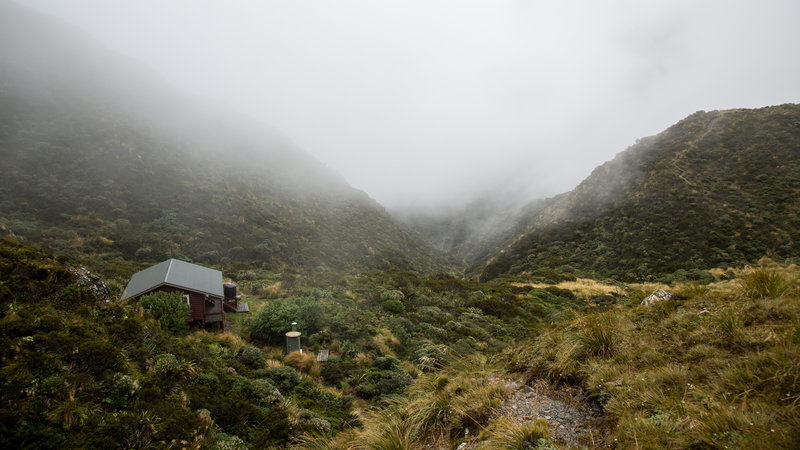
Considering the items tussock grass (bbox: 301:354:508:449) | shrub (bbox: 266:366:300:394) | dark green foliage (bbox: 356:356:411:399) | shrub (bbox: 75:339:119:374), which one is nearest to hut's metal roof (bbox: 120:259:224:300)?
shrub (bbox: 266:366:300:394)

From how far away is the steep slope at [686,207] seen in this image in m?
25.8

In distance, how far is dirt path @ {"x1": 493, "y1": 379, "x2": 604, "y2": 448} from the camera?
2.85m

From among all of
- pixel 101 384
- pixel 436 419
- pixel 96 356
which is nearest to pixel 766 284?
pixel 436 419

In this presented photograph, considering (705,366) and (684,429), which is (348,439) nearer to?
(684,429)

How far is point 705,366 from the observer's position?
2979mm

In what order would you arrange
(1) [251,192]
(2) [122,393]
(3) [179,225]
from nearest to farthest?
(2) [122,393], (3) [179,225], (1) [251,192]

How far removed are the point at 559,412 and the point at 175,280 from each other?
566 inches

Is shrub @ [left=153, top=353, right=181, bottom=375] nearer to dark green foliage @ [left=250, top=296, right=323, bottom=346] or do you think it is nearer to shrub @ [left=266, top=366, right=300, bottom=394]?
shrub @ [left=266, top=366, right=300, bottom=394]

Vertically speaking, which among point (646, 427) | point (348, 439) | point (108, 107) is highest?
point (108, 107)

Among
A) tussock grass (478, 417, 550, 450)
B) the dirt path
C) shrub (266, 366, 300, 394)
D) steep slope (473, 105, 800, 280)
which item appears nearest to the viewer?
tussock grass (478, 417, 550, 450)

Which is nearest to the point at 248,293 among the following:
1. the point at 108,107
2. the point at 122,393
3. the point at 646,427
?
the point at 122,393

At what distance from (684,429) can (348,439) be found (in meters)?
3.70

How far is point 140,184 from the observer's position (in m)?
32.3

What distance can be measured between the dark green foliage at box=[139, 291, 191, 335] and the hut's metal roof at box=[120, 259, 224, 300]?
0.88m
